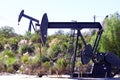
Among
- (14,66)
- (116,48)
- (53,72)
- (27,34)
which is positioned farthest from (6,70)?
(27,34)

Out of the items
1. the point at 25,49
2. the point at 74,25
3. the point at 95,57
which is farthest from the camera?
the point at 25,49

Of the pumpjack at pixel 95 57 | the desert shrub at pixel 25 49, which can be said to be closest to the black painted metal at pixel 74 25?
the pumpjack at pixel 95 57

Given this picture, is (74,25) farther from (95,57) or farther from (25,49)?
(25,49)

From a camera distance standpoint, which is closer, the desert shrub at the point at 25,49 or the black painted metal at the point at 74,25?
the black painted metal at the point at 74,25

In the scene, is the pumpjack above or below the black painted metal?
below

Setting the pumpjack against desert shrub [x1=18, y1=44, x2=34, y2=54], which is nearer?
the pumpjack

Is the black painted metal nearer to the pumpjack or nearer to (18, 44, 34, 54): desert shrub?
the pumpjack

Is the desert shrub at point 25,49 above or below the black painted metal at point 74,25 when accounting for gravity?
below

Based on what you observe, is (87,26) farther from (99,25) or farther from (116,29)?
(116,29)

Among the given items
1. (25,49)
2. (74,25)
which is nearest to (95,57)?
(74,25)

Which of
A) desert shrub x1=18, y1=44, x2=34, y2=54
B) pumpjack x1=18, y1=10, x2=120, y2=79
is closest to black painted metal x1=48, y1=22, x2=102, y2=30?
pumpjack x1=18, y1=10, x2=120, y2=79

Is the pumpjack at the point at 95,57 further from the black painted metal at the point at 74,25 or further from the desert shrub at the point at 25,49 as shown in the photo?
the desert shrub at the point at 25,49

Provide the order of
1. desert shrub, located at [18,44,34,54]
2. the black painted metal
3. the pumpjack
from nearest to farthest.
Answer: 1. the black painted metal
2. the pumpjack
3. desert shrub, located at [18,44,34,54]

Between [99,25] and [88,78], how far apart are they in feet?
8.46
